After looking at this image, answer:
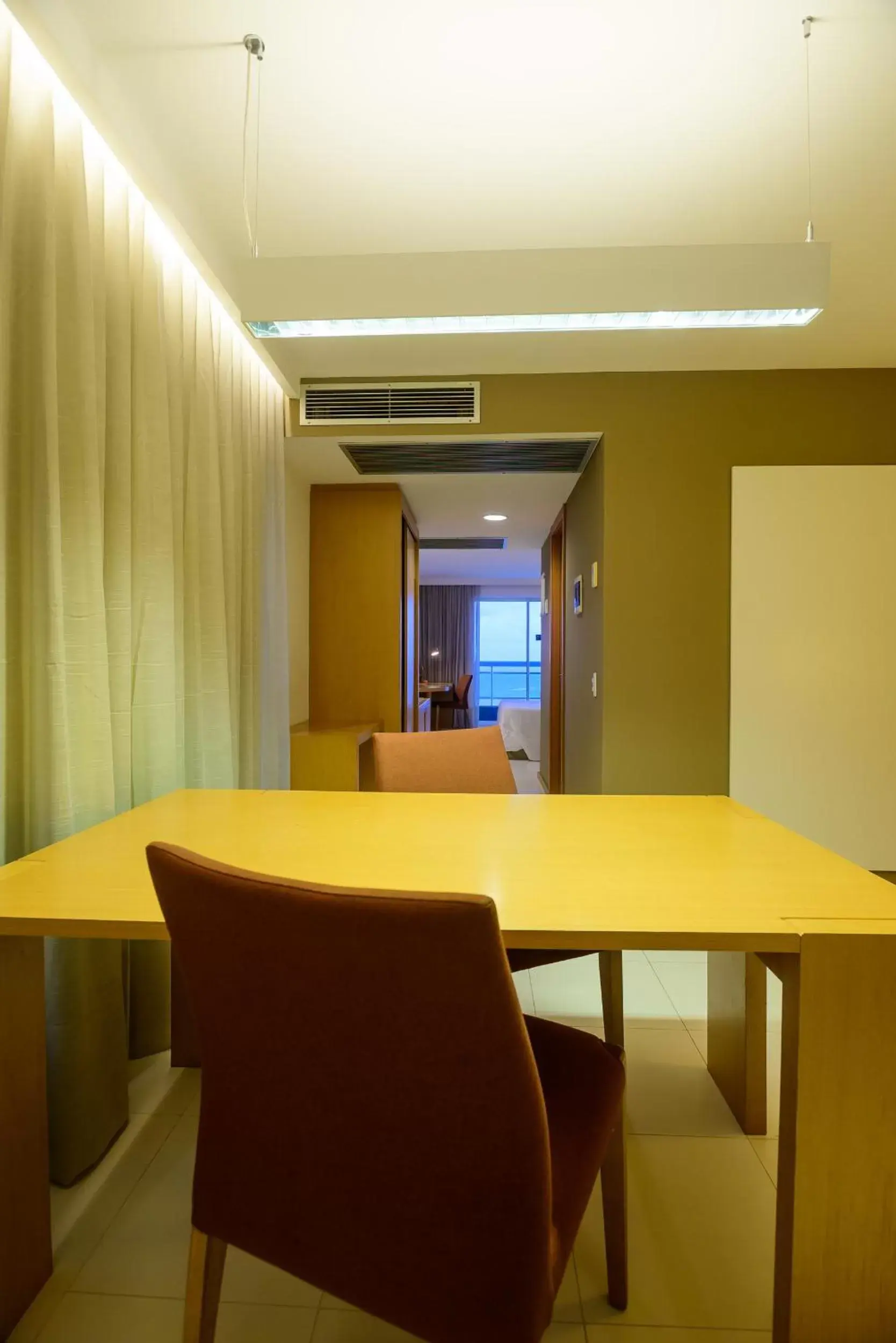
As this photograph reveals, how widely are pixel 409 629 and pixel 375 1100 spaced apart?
4.48 metres

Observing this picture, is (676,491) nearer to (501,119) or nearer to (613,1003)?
(501,119)

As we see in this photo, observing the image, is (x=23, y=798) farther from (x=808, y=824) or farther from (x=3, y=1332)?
(x=808, y=824)

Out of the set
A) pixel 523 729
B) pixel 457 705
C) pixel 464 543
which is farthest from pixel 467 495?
pixel 457 705

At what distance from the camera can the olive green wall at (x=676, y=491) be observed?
3.21 meters

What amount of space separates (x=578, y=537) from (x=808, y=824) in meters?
2.04

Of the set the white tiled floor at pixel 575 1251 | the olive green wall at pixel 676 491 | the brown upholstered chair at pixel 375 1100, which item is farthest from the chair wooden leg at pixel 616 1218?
the olive green wall at pixel 676 491

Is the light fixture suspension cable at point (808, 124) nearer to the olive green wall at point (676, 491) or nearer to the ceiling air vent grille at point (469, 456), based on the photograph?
the olive green wall at point (676, 491)

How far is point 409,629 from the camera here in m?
5.10

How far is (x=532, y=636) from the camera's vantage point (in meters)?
11.8

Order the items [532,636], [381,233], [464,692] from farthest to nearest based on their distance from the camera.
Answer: [532,636] < [464,692] < [381,233]

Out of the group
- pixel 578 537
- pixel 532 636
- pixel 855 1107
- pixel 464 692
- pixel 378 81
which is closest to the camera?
pixel 855 1107

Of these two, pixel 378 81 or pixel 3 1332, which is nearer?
pixel 3 1332

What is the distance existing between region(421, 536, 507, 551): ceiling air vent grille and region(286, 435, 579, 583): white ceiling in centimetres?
11

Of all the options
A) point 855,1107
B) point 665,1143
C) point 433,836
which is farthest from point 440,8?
point 665,1143
